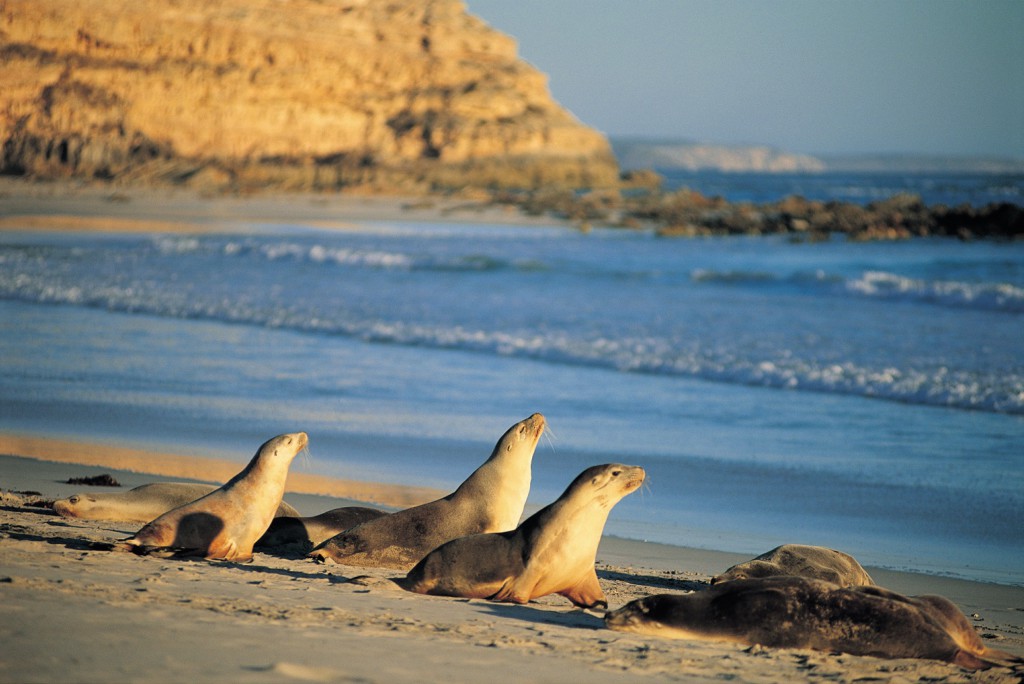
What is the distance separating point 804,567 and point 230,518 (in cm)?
277

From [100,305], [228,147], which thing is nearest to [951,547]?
[100,305]

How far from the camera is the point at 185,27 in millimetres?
63906

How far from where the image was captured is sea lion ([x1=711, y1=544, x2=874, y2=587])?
520 centimetres

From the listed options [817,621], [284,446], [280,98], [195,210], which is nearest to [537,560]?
[817,621]

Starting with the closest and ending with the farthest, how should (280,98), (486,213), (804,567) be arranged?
(804,567) < (486,213) < (280,98)

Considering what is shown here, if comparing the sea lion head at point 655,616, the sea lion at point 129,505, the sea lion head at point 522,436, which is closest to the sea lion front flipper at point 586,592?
the sea lion head at point 655,616

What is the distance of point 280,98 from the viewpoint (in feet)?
223

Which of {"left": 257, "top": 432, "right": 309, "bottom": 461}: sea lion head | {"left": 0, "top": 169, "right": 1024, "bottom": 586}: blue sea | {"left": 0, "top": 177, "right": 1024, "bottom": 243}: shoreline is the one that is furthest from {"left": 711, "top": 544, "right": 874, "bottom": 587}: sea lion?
{"left": 0, "top": 177, "right": 1024, "bottom": 243}: shoreline

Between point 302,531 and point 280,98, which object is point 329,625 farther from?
point 280,98

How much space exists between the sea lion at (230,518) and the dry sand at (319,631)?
0.16m

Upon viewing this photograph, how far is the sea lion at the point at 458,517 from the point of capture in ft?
18.6

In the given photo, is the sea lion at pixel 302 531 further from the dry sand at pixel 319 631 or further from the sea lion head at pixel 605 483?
the sea lion head at pixel 605 483

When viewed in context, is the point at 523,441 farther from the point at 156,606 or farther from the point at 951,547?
the point at 951,547

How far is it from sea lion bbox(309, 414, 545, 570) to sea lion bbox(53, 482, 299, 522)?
0.79 m
